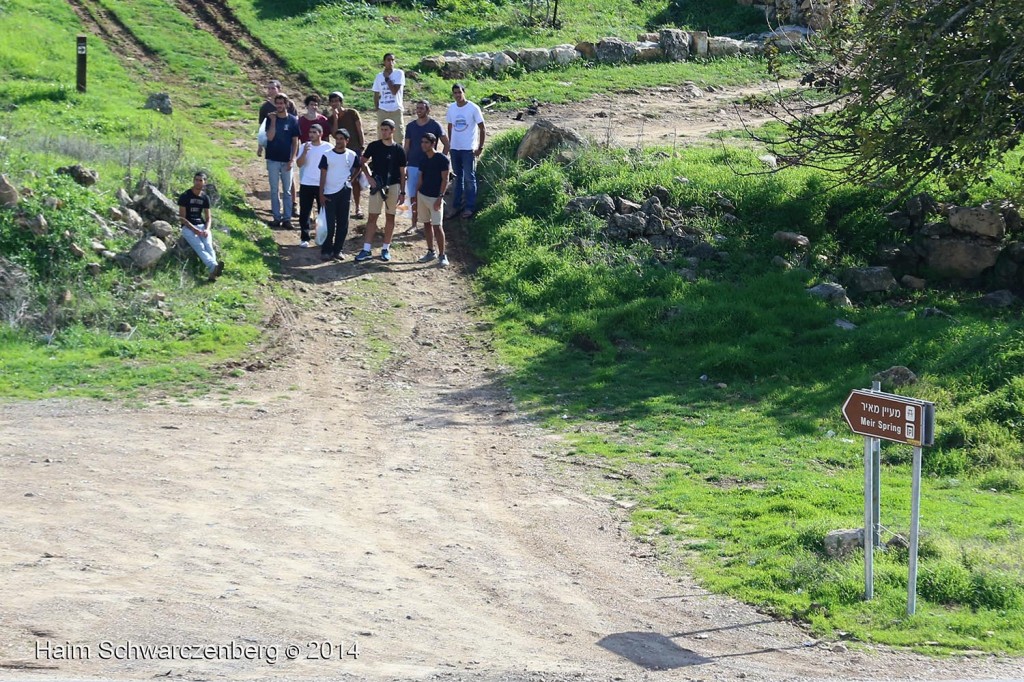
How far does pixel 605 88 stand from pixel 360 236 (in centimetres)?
975

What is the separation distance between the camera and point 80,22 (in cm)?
2644

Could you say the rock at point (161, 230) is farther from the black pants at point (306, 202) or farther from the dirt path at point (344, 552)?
the dirt path at point (344, 552)

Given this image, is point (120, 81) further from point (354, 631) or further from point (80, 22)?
point (354, 631)

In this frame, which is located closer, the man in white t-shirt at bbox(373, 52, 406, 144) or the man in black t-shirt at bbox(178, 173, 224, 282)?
the man in black t-shirt at bbox(178, 173, 224, 282)

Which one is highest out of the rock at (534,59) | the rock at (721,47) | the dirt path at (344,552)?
the rock at (721,47)

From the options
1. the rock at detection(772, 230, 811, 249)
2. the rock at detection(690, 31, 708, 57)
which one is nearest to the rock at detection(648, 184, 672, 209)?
the rock at detection(772, 230, 811, 249)

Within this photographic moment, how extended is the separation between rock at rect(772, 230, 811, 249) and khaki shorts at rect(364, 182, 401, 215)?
5.35 metres

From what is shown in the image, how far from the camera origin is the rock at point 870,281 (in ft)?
52.4

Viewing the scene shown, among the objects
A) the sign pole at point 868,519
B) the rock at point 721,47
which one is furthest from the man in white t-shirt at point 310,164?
the rock at point 721,47

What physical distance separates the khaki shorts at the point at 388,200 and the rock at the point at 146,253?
3105 millimetres

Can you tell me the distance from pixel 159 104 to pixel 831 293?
40.4 ft

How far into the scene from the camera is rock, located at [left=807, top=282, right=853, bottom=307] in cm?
1562

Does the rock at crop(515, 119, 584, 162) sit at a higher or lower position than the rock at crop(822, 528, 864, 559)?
higher

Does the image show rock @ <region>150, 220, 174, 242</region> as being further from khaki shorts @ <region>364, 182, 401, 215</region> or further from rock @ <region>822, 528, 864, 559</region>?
rock @ <region>822, 528, 864, 559</region>
